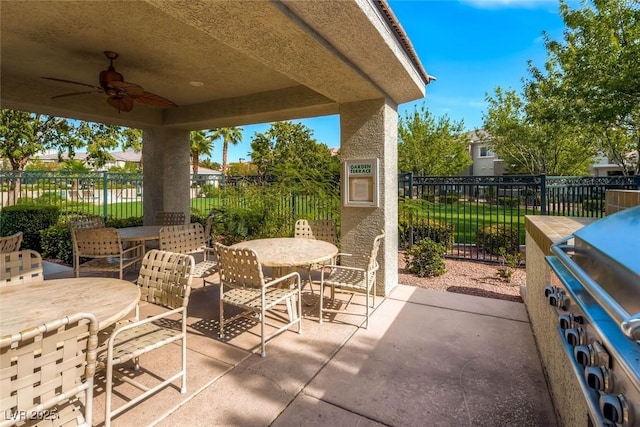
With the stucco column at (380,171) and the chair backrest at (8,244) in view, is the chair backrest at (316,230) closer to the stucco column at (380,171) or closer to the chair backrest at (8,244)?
the stucco column at (380,171)

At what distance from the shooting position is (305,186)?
279 inches

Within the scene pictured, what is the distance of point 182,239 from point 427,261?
13.4 ft

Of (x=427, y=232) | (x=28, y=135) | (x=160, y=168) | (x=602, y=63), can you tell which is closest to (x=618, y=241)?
(x=427, y=232)

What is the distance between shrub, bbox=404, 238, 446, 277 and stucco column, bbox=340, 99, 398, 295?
1.15 m

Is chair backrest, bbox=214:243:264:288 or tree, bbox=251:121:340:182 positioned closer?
chair backrest, bbox=214:243:264:288

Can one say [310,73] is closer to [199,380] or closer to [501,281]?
[199,380]

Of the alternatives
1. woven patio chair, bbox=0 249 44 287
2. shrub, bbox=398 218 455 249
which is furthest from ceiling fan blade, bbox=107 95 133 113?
shrub, bbox=398 218 455 249

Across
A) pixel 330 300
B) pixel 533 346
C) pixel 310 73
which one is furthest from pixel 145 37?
pixel 533 346

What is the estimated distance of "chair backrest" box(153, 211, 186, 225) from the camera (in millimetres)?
6414

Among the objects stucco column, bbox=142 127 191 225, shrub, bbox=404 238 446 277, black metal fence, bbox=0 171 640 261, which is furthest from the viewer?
stucco column, bbox=142 127 191 225

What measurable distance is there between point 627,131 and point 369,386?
12.4 m

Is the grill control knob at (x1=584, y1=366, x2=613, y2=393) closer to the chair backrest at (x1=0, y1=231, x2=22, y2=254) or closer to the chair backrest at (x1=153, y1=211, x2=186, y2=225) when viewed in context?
the chair backrest at (x1=0, y1=231, x2=22, y2=254)

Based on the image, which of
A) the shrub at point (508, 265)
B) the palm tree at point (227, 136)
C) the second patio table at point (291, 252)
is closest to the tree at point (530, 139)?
the shrub at point (508, 265)

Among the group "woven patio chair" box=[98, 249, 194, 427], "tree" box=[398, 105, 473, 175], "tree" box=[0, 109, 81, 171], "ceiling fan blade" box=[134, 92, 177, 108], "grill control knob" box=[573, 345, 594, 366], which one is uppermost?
"tree" box=[398, 105, 473, 175]
